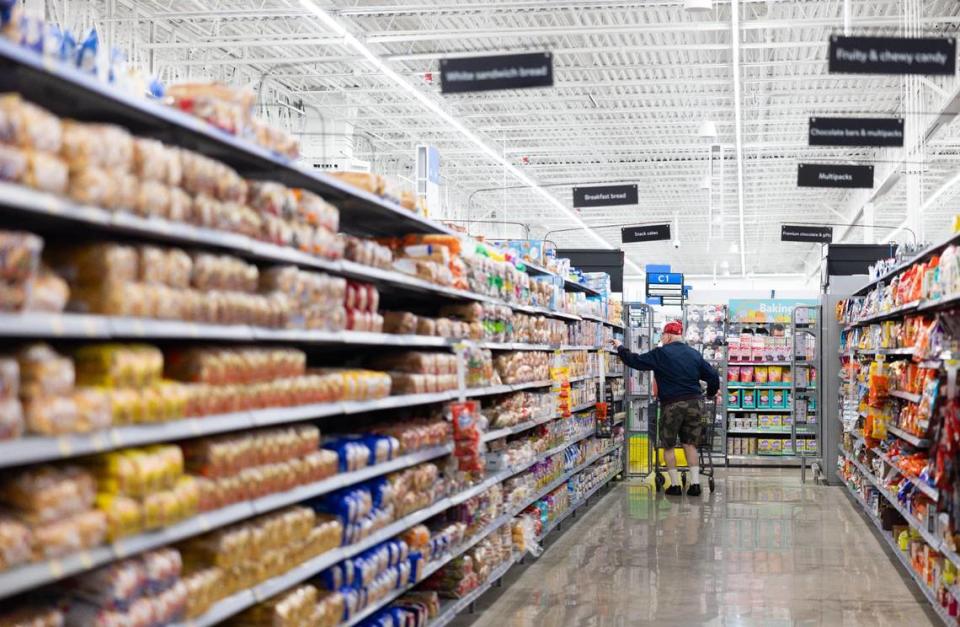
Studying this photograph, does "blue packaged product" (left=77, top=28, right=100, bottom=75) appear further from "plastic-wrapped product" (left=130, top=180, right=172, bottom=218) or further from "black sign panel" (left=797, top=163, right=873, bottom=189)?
"black sign panel" (left=797, top=163, right=873, bottom=189)

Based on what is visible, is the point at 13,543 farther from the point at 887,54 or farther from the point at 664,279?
the point at 664,279

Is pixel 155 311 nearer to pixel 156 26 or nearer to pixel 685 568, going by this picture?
pixel 685 568

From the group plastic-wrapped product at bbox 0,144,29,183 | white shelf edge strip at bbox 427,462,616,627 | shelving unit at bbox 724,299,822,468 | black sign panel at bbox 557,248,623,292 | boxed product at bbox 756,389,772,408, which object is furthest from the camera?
boxed product at bbox 756,389,772,408

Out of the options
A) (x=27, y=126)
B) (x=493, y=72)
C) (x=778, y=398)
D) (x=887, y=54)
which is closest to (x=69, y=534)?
(x=27, y=126)

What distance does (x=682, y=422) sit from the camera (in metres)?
12.0

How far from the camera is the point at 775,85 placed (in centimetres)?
1688

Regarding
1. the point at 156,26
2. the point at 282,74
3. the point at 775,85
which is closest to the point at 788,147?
the point at 775,85

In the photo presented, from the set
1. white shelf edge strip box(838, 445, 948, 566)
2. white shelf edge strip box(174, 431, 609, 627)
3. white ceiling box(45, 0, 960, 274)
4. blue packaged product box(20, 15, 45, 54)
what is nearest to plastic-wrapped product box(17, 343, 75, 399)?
blue packaged product box(20, 15, 45, 54)

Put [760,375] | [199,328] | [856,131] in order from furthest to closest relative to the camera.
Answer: [760,375] < [856,131] < [199,328]

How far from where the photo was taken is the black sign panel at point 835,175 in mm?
13312

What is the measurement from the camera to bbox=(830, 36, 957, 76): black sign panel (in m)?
8.21

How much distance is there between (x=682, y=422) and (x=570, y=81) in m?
6.23

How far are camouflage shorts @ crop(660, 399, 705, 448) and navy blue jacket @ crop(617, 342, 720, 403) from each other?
0.27 feet

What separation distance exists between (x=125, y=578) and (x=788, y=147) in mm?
18523
